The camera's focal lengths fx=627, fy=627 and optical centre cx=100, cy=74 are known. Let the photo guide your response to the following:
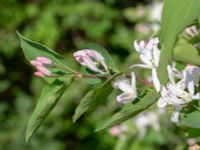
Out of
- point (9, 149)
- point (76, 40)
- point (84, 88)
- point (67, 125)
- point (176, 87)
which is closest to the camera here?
point (176, 87)

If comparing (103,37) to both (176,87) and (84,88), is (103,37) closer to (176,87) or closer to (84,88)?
(84,88)

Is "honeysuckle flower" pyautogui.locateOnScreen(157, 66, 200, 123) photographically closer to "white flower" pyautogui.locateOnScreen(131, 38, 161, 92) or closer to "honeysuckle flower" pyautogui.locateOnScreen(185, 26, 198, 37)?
"white flower" pyautogui.locateOnScreen(131, 38, 161, 92)

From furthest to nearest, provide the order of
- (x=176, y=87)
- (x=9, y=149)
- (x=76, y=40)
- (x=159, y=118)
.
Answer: (x=76, y=40)
(x=9, y=149)
(x=159, y=118)
(x=176, y=87)

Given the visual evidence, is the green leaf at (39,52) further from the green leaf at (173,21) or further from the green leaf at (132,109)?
the green leaf at (173,21)

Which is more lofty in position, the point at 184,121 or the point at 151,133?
the point at 184,121

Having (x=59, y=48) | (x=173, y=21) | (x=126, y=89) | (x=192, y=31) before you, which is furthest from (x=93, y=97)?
(x=59, y=48)

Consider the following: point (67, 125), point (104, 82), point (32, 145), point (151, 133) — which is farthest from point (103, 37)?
point (104, 82)

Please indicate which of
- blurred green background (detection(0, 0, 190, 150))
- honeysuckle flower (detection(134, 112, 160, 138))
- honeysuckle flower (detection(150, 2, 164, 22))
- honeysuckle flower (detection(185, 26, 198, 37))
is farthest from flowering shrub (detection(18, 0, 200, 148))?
blurred green background (detection(0, 0, 190, 150))
